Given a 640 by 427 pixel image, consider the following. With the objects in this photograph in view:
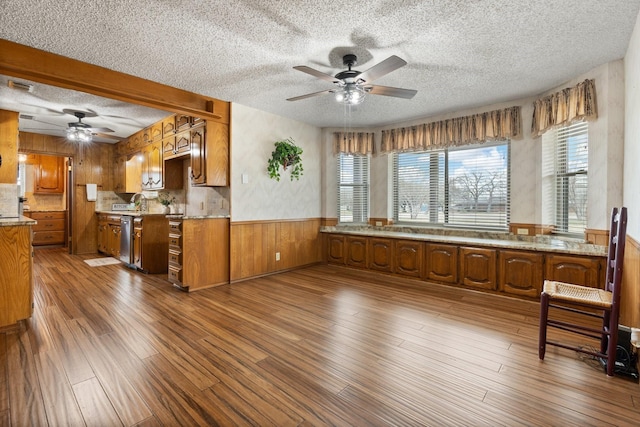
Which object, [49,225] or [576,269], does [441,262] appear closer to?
[576,269]

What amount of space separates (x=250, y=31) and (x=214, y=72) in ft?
3.20

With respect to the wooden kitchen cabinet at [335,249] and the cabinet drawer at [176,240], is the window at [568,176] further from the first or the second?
the cabinet drawer at [176,240]

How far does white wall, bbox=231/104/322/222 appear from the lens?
440cm

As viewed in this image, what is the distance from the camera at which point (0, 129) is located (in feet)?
14.2

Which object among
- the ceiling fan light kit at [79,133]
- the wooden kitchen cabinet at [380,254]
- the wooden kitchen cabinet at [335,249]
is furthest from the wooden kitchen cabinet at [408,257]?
the ceiling fan light kit at [79,133]

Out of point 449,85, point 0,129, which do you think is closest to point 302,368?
point 449,85

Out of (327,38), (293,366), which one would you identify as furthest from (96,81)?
(293,366)

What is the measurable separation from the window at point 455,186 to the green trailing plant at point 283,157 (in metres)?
1.83

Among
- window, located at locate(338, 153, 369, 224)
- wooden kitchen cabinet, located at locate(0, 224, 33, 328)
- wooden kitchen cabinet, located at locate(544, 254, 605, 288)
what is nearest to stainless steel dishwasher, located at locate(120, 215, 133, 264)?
wooden kitchen cabinet, located at locate(0, 224, 33, 328)

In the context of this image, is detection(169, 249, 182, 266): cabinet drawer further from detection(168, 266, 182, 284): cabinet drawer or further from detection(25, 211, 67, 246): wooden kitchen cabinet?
detection(25, 211, 67, 246): wooden kitchen cabinet

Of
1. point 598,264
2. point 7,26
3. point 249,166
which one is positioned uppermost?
point 7,26

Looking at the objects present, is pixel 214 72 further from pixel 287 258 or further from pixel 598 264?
pixel 598 264

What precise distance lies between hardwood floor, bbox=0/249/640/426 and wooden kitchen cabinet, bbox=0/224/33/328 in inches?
6.9

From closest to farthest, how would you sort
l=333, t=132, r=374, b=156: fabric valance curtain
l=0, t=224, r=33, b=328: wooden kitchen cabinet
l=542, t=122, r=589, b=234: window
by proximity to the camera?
1. l=0, t=224, r=33, b=328: wooden kitchen cabinet
2. l=542, t=122, r=589, b=234: window
3. l=333, t=132, r=374, b=156: fabric valance curtain
